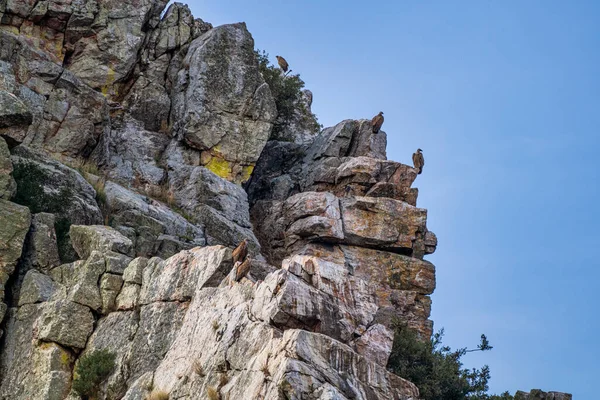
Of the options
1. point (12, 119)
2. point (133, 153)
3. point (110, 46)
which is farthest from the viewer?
point (110, 46)

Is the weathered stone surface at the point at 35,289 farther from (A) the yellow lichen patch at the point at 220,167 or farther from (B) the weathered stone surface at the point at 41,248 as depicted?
(A) the yellow lichen patch at the point at 220,167

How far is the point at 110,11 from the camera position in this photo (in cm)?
4444

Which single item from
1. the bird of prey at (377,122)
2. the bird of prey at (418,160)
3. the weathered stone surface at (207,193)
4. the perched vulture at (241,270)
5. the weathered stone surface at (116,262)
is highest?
the bird of prey at (377,122)

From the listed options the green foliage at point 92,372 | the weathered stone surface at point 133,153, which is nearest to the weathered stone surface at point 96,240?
the green foliage at point 92,372

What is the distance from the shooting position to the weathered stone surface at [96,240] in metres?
27.5

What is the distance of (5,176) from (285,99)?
25.9 meters

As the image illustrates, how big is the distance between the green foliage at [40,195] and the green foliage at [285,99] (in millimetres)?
21845

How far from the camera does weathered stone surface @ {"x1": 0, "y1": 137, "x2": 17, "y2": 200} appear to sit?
2884 cm

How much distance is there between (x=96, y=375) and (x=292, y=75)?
3450cm

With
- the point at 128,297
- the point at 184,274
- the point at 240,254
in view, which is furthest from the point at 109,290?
the point at 240,254

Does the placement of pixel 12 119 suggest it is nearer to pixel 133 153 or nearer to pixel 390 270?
pixel 133 153

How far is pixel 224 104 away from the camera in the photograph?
43375 mm

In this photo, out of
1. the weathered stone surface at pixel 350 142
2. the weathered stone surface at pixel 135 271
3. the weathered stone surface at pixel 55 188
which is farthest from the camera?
the weathered stone surface at pixel 350 142

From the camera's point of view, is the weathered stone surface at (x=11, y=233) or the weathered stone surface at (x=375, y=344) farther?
the weathered stone surface at (x=11, y=233)
